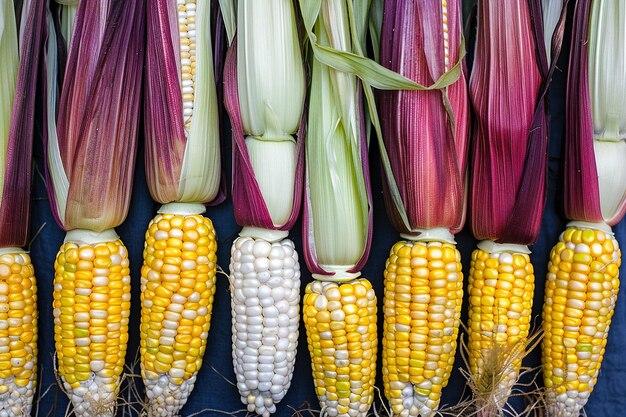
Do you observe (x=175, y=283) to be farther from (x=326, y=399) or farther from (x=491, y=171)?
(x=491, y=171)

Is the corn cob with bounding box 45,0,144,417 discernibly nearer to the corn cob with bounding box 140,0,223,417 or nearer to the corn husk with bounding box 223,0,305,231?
the corn cob with bounding box 140,0,223,417

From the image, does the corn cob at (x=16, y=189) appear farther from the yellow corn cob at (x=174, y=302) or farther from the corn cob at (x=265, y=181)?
the corn cob at (x=265, y=181)

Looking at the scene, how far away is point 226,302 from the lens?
168cm

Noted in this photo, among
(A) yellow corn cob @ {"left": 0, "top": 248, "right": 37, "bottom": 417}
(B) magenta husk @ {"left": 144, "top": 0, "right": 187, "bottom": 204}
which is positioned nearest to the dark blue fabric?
(A) yellow corn cob @ {"left": 0, "top": 248, "right": 37, "bottom": 417}

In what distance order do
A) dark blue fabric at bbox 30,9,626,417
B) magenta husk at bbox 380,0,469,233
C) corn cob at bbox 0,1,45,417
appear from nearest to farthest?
magenta husk at bbox 380,0,469,233 → corn cob at bbox 0,1,45,417 → dark blue fabric at bbox 30,9,626,417

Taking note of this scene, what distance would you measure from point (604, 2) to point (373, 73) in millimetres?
633

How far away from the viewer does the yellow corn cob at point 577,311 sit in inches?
56.1

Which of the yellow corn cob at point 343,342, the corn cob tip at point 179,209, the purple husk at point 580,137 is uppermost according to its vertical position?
the purple husk at point 580,137

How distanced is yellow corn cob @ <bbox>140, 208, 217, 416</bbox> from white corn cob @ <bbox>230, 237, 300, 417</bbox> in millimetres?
86

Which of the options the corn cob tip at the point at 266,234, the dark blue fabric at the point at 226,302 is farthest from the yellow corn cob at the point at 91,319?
the corn cob tip at the point at 266,234

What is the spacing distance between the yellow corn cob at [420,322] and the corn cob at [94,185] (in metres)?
0.71

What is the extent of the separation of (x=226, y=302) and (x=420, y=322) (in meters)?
0.58

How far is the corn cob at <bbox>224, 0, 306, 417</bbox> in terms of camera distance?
1.42 metres

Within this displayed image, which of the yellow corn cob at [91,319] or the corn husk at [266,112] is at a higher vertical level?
the corn husk at [266,112]
